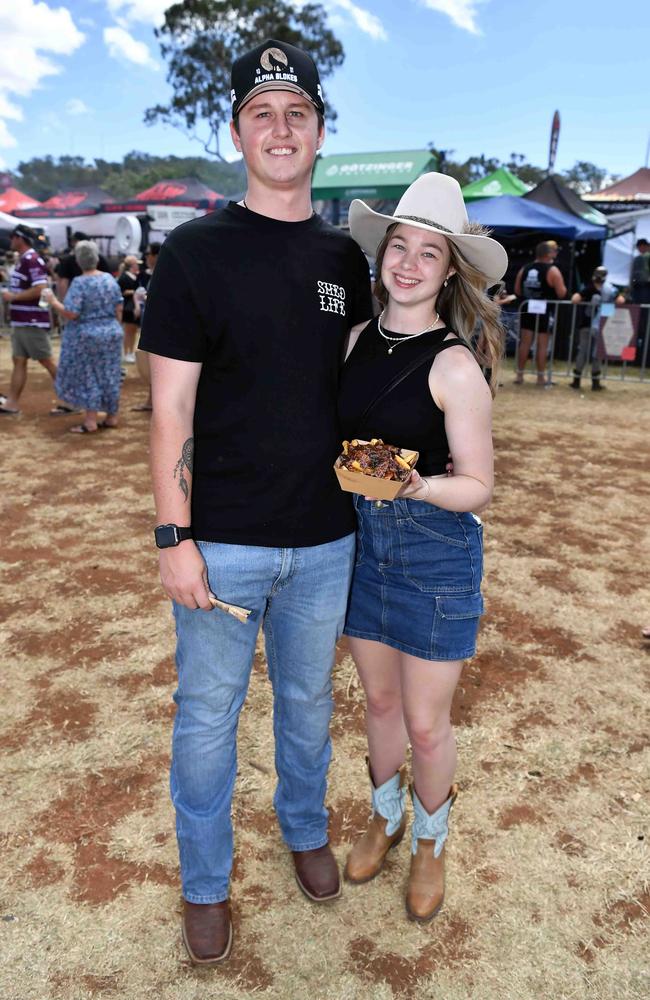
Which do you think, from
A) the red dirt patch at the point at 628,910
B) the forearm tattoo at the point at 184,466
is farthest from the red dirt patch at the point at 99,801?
the red dirt patch at the point at 628,910

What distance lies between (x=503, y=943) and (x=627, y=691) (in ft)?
5.85

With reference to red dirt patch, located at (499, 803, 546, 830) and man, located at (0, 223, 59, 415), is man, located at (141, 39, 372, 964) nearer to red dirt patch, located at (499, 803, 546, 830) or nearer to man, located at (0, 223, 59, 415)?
red dirt patch, located at (499, 803, 546, 830)

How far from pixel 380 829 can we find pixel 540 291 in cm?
1120

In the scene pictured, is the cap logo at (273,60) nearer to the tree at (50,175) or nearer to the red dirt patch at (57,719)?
the red dirt patch at (57,719)

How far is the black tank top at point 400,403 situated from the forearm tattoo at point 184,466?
0.48 m

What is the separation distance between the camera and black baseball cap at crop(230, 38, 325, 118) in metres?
2.01

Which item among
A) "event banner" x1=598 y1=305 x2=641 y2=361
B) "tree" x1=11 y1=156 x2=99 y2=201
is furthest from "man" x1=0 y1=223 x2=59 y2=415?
"tree" x1=11 y1=156 x2=99 y2=201

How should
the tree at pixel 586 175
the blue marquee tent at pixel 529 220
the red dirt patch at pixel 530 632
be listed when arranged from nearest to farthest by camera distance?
the red dirt patch at pixel 530 632 < the blue marquee tent at pixel 529 220 < the tree at pixel 586 175

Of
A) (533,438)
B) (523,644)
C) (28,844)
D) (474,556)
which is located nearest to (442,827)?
(474,556)

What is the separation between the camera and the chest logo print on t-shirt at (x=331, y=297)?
2100mm

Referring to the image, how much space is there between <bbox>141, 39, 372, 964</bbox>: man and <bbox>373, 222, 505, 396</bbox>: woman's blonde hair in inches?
12.9

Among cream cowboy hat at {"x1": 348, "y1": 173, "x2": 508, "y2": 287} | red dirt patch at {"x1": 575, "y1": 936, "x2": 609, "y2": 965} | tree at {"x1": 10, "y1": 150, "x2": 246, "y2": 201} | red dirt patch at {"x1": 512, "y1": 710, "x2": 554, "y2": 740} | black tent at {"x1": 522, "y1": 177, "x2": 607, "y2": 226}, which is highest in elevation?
tree at {"x1": 10, "y1": 150, "x2": 246, "y2": 201}

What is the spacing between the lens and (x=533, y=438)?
29.0 feet

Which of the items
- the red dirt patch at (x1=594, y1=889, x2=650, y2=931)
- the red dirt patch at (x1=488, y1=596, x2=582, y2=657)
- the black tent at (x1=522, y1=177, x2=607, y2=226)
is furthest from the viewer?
the black tent at (x1=522, y1=177, x2=607, y2=226)
